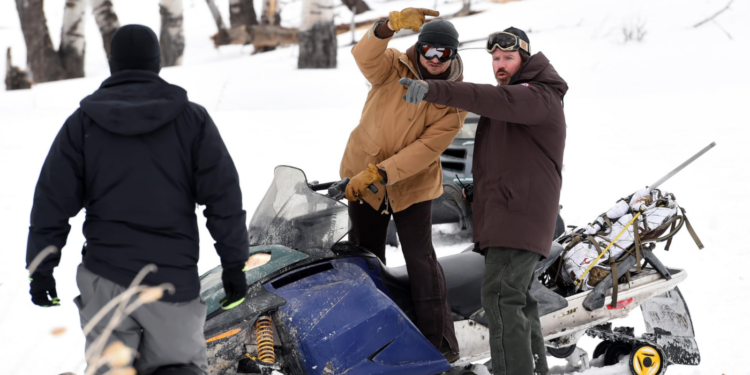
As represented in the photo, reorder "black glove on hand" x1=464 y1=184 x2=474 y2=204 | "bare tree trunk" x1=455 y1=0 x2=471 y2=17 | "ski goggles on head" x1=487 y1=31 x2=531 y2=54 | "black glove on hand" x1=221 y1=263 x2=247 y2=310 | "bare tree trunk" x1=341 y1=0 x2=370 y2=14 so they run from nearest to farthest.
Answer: "black glove on hand" x1=221 y1=263 x2=247 y2=310 < "ski goggles on head" x1=487 y1=31 x2=531 y2=54 < "black glove on hand" x1=464 y1=184 x2=474 y2=204 < "bare tree trunk" x1=455 y1=0 x2=471 y2=17 < "bare tree trunk" x1=341 y1=0 x2=370 y2=14

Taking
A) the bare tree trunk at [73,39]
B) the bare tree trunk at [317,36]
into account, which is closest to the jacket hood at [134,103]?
the bare tree trunk at [317,36]

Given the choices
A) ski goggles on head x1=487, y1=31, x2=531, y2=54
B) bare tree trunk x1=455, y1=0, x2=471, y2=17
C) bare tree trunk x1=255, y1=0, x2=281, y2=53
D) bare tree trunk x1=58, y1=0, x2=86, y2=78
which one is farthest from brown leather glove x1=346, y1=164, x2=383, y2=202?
bare tree trunk x1=255, y1=0, x2=281, y2=53

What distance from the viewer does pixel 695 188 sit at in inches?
305

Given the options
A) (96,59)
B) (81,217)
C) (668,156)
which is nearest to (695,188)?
(668,156)

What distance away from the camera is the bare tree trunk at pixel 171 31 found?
14539mm

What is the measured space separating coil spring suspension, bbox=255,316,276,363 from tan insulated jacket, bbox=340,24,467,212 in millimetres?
818

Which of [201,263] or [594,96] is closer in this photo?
[201,263]

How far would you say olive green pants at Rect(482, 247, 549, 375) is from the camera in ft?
11.2

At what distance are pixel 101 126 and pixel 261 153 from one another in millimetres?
6121

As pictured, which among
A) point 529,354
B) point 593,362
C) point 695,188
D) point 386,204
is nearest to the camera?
point 529,354

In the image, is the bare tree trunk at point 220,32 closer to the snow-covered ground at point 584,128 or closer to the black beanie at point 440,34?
the snow-covered ground at point 584,128

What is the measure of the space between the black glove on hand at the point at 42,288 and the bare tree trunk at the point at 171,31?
1276 cm

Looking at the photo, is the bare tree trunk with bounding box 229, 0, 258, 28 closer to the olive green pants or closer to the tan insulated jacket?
the tan insulated jacket

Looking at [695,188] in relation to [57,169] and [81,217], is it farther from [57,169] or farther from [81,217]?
[57,169]
